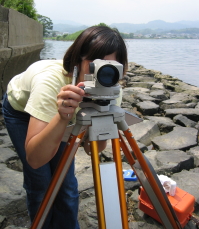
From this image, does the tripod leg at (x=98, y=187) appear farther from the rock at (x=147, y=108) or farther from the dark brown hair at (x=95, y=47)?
the rock at (x=147, y=108)

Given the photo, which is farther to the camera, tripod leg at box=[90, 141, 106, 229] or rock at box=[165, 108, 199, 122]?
rock at box=[165, 108, 199, 122]

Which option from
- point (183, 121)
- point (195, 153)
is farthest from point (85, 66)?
point (183, 121)

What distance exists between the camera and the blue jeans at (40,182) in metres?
1.38

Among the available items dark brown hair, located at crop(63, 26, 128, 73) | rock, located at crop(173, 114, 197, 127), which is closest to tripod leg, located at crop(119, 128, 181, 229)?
dark brown hair, located at crop(63, 26, 128, 73)

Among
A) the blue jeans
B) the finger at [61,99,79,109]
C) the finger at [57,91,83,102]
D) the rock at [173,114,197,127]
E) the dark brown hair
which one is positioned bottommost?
the rock at [173,114,197,127]

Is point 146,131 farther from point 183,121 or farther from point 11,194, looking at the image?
point 11,194

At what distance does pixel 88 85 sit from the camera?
0.92m

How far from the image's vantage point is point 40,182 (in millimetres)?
1380

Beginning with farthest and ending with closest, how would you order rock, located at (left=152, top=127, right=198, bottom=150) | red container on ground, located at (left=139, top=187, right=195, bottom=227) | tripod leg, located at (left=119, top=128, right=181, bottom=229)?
rock, located at (left=152, top=127, right=198, bottom=150) → red container on ground, located at (left=139, top=187, right=195, bottom=227) → tripod leg, located at (left=119, top=128, right=181, bottom=229)

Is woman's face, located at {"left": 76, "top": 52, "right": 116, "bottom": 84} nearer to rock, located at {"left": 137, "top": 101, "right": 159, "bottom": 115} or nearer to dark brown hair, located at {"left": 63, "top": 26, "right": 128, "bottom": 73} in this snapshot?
dark brown hair, located at {"left": 63, "top": 26, "right": 128, "bottom": 73}

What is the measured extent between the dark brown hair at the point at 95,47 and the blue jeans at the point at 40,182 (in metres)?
0.40

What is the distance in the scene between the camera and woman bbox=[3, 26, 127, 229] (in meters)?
0.98

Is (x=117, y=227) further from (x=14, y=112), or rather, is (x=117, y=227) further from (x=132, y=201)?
(x=132, y=201)

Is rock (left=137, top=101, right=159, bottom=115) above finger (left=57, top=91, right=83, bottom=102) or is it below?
below
